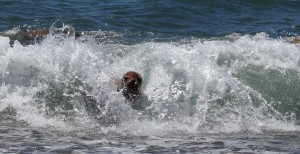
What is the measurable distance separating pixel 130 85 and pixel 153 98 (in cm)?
32

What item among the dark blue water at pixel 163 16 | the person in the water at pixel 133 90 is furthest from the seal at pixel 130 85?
the dark blue water at pixel 163 16

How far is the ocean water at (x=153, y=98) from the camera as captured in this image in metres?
5.82

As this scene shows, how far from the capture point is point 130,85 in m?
7.25

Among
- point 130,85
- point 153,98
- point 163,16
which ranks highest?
point 163,16

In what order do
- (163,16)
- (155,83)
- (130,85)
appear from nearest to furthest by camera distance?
(130,85), (155,83), (163,16)

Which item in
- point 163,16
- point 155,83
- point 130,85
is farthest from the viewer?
point 163,16

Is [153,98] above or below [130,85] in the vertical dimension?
below

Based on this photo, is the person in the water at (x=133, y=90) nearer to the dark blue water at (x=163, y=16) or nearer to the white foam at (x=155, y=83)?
the white foam at (x=155, y=83)

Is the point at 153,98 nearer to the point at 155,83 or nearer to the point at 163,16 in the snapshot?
the point at 155,83

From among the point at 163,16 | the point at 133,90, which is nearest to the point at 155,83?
the point at 133,90

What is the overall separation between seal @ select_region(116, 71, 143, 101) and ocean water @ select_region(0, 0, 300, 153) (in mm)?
96

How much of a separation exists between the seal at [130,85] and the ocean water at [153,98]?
0.10 metres

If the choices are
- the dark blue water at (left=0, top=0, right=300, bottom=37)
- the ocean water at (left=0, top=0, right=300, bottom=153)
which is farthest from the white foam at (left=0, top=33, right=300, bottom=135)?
the dark blue water at (left=0, top=0, right=300, bottom=37)

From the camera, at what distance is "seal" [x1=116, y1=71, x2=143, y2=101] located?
7.18 meters
